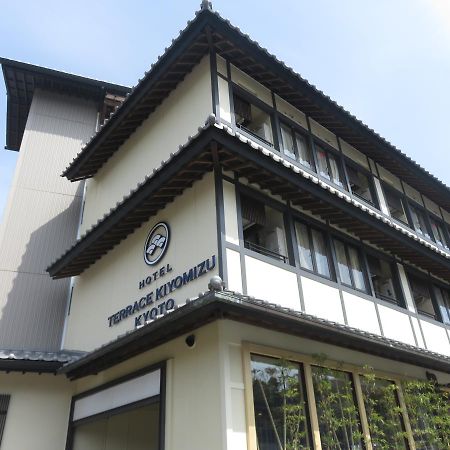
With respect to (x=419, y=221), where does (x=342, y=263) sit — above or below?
below

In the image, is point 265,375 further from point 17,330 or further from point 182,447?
point 17,330

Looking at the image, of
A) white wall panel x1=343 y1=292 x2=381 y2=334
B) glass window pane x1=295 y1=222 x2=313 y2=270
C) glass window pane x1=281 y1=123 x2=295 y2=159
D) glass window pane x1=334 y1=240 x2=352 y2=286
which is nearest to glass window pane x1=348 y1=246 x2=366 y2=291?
glass window pane x1=334 y1=240 x2=352 y2=286

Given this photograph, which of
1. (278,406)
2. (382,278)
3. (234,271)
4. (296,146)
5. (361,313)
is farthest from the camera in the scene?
(382,278)

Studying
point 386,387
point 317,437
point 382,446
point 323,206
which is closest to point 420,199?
point 323,206

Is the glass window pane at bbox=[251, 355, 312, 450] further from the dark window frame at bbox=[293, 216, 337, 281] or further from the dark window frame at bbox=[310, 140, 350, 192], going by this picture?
the dark window frame at bbox=[310, 140, 350, 192]

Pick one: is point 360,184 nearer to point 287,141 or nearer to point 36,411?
point 287,141

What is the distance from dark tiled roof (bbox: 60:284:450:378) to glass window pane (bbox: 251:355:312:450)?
0.60 metres

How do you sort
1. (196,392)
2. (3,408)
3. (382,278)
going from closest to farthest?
(196,392) < (3,408) < (382,278)

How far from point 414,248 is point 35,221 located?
33.4 ft

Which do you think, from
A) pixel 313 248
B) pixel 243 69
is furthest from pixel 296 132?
pixel 313 248

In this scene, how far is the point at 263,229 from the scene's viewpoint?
863 cm

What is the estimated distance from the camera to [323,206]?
9219 millimetres

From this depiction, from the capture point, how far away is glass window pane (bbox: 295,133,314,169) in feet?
34.4

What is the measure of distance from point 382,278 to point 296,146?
12.8 ft
